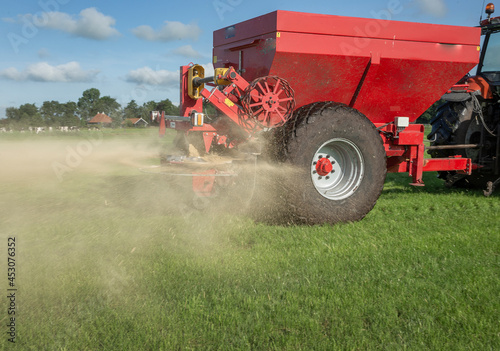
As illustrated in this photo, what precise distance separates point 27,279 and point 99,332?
3.44 ft

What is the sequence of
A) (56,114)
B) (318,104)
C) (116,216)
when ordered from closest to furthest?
(318,104) → (116,216) → (56,114)

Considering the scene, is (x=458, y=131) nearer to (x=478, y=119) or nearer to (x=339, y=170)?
(x=478, y=119)

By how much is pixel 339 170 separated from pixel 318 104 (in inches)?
33.7

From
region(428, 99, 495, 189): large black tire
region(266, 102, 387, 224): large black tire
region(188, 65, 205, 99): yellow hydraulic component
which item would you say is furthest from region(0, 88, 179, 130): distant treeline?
region(428, 99, 495, 189): large black tire

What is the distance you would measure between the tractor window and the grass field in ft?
9.34

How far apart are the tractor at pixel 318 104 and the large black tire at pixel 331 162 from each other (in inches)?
0.5

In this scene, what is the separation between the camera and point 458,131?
6.55 m

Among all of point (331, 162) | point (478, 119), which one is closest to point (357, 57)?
point (331, 162)

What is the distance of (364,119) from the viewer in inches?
184

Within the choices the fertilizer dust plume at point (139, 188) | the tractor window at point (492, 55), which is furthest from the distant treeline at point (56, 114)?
the tractor window at point (492, 55)

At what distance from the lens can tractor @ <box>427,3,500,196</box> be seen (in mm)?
6336

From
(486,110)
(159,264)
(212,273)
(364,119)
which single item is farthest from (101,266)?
(486,110)

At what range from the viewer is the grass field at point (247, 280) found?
2256mm

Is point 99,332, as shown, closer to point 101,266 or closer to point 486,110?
point 101,266
